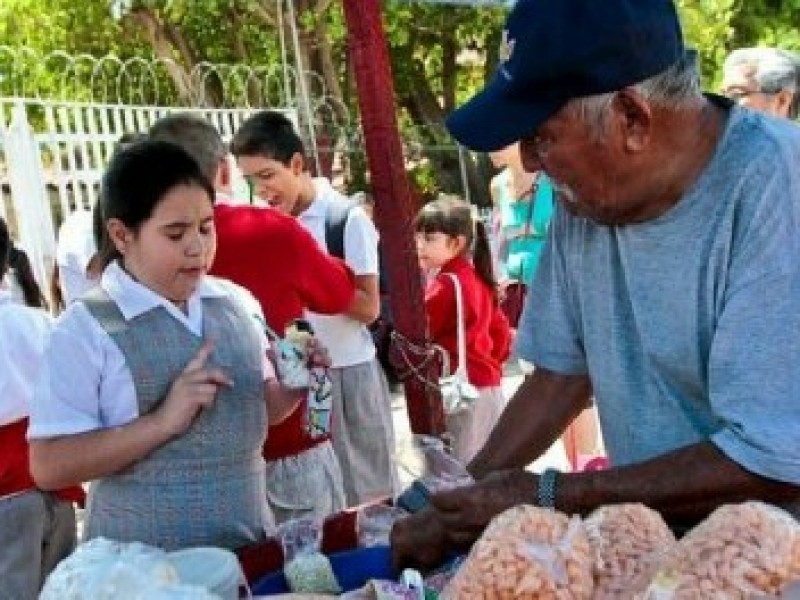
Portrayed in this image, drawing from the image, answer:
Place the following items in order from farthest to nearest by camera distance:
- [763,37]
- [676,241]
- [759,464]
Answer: [763,37]
[676,241]
[759,464]

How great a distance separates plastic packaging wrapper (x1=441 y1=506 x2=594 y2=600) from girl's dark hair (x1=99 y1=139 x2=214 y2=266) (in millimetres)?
1408

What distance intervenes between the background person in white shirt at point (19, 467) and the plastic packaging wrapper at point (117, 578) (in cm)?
169

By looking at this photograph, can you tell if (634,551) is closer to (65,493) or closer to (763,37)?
(65,493)

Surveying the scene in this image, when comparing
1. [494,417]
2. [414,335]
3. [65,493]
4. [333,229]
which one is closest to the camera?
[414,335]

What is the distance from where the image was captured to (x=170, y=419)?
2.17m

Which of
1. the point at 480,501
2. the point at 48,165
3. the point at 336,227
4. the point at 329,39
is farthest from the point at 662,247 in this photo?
the point at 329,39

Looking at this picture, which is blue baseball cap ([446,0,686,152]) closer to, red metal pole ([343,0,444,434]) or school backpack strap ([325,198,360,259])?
red metal pole ([343,0,444,434])

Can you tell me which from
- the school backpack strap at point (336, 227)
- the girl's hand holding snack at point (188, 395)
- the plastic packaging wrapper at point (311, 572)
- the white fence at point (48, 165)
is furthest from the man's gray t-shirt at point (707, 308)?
the white fence at point (48, 165)

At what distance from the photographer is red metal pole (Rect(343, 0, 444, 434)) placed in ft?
8.98

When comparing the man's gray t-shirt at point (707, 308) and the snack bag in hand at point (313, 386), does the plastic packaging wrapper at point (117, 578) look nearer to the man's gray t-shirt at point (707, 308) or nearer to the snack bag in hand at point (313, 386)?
the man's gray t-shirt at point (707, 308)

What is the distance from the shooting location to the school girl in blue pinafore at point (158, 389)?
217cm

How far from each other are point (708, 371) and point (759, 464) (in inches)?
5.5

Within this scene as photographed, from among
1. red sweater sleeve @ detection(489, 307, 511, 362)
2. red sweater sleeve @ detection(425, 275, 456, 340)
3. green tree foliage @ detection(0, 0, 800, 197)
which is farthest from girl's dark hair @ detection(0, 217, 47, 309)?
green tree foliage @ detection(0, 0, 800, 197)

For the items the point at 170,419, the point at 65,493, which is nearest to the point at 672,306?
A: the point at 170,419
